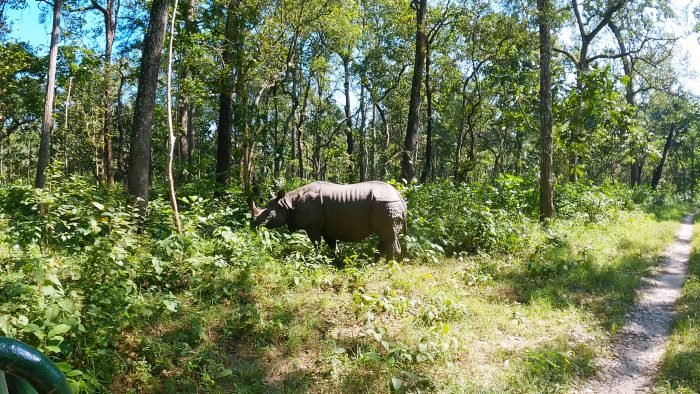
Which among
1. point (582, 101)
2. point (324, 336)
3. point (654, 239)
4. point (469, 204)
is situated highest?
point (582, 101)

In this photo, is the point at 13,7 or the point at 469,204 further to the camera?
the point at 13,7

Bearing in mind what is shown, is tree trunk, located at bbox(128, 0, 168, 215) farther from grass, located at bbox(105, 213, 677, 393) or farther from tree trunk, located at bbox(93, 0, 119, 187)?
tree trunk, located at bbox(93, 0, 119, 187)

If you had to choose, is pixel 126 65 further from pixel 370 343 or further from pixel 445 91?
pixel 370 343

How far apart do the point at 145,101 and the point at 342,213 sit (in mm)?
4345

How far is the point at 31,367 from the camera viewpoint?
1285 mm

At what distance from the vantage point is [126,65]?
2197cm

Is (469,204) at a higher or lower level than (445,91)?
lower

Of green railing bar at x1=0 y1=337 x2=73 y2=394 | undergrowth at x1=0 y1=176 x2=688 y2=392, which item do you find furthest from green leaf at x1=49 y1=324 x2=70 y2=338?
green railing bar at x1=0 y1=337 x2=73 y2=394

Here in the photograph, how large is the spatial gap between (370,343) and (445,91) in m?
23.6

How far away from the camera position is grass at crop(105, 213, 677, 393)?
17.3 ft

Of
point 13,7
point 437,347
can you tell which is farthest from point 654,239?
point 13,7

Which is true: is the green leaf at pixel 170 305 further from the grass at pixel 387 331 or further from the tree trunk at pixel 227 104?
the tree trunk at pixel 227 104

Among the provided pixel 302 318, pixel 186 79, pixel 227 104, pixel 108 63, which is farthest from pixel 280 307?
pixel 108 63

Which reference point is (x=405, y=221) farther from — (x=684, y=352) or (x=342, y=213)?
(x=684, y=352)
